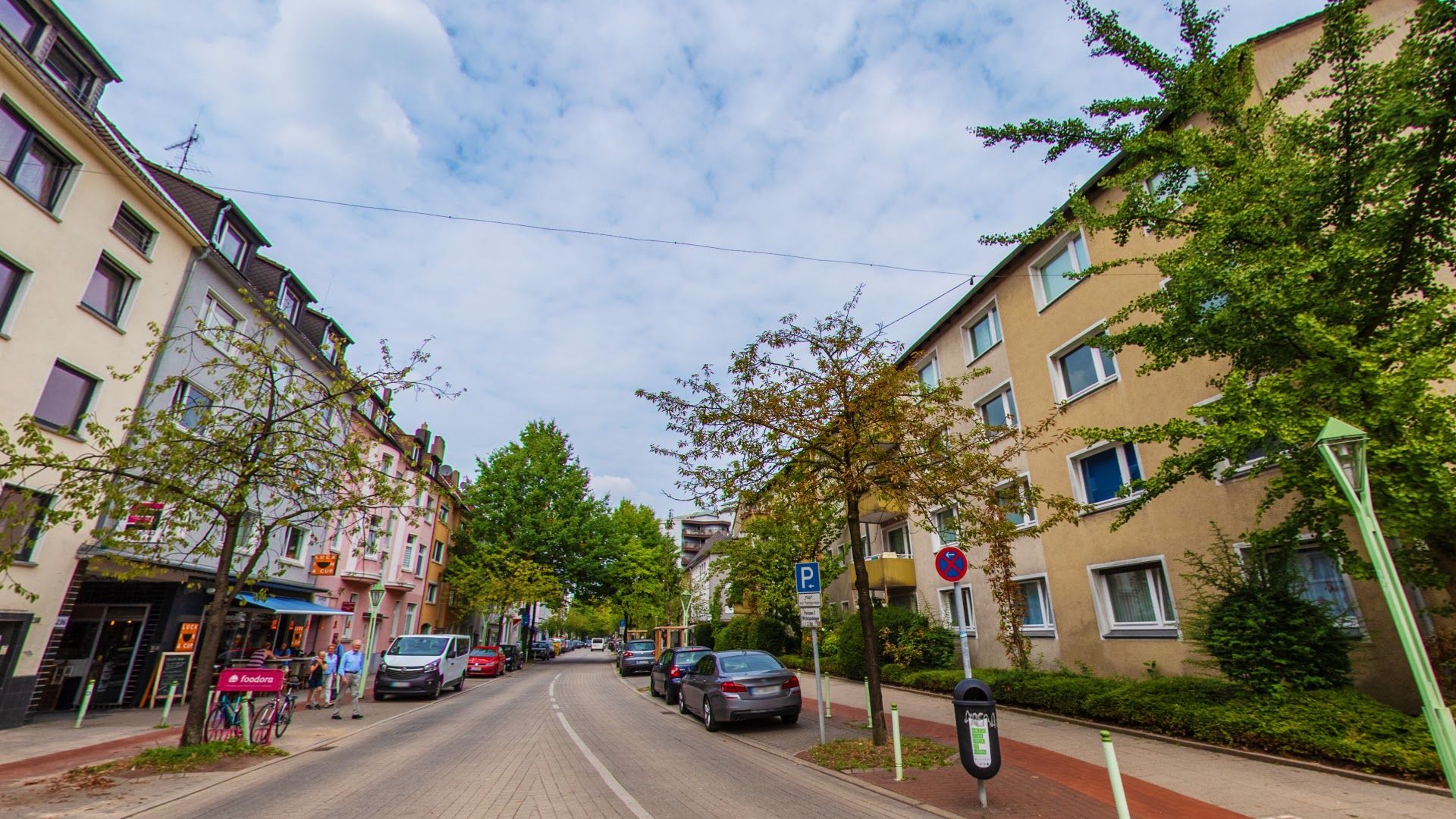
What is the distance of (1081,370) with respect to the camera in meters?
16.5

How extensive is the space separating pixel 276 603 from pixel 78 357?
9.38 m

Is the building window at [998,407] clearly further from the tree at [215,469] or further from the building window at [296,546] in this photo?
the building window at [296,546]

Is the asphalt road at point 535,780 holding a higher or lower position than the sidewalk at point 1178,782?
lower

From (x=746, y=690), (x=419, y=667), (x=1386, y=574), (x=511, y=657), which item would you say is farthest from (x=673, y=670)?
(x=511, y=657)

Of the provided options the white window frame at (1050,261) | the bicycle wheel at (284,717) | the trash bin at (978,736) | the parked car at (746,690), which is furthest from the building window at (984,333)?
the bicycle wheel at (284,717)

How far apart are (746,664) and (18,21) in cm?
2001

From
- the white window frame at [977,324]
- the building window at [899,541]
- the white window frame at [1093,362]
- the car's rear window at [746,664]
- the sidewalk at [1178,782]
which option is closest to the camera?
the sidewalk at [1178,782]

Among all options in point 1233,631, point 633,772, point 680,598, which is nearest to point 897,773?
Answer: point 633,772

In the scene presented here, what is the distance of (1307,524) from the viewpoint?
8.65m

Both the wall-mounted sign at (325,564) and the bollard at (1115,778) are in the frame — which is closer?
the bollard at (1115,778)

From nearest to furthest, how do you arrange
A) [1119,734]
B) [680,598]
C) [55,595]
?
[1119,734], [55,595], [680,598]

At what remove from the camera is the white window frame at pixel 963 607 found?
797 inches

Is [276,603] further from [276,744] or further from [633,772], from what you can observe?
[633,772]

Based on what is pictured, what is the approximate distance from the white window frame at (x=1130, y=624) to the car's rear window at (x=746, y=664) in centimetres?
790
